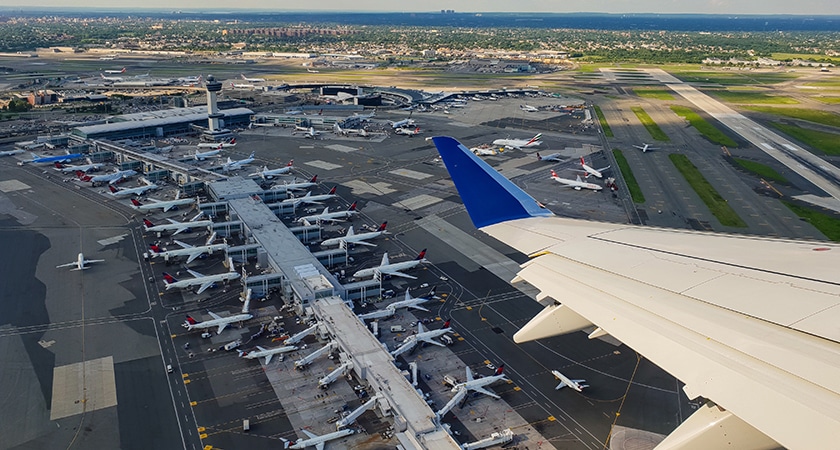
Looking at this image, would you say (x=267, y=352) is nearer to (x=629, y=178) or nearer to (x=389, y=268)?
(x=389, y=268)

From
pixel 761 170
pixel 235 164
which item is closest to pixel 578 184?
pixel 761 170

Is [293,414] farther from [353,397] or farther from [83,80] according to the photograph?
[83,80]

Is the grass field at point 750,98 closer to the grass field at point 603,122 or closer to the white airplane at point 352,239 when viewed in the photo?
the grass field at point 603,122

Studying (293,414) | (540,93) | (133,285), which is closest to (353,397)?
(293,414)

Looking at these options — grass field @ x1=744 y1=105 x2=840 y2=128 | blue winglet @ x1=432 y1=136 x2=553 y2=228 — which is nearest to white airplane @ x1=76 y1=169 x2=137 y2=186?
blue winglet @ x1=432 y1=136 x2=553 y2=228

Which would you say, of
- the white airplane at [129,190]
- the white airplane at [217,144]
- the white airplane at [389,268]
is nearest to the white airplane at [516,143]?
the white airplane at [217,144]

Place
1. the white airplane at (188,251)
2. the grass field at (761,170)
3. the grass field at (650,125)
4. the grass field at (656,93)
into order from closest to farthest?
the white airplane at (188,251) → the grass field at (761,170) → the grass field at (650,125) → the grass field at (656,93)
